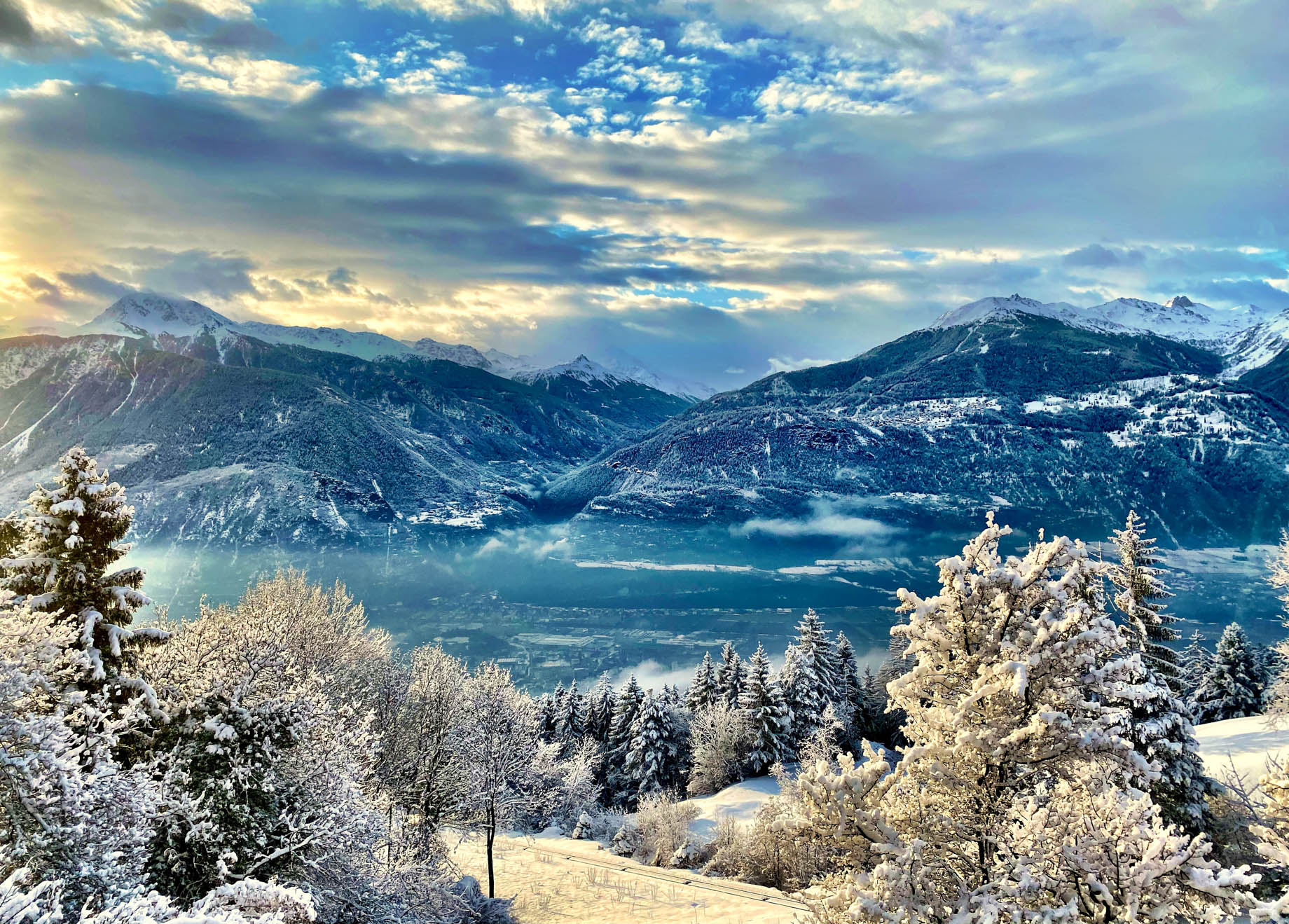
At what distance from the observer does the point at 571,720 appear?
57844mm

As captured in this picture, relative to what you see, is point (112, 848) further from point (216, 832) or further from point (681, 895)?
point (681, 895)

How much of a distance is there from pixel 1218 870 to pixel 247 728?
1466cm

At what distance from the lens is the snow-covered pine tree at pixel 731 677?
5516 centimetres

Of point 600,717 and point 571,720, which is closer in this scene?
point 600,717

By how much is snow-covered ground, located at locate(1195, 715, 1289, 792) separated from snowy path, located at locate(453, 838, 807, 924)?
59.9 feet

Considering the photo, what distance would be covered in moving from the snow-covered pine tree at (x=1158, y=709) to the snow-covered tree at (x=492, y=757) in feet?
74.2

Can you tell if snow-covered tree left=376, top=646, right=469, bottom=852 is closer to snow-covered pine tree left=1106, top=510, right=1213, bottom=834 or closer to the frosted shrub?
the frosted shrub

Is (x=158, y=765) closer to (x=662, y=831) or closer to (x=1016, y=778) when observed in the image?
(x=1016, y=778)

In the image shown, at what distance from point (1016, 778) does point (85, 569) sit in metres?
18.6

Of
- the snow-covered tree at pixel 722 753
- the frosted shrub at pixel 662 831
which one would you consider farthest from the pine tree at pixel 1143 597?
the snow-covered tree at pixel 722 753

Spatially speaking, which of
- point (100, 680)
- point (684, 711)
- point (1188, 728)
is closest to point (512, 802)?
point (100, 680)

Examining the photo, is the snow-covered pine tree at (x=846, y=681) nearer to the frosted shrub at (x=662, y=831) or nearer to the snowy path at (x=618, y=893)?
the frosted shrub at (x=662, y=831)

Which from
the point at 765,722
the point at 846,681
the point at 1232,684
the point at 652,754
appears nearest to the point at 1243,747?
the point at 1232,684

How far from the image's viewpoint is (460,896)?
68.8ft
